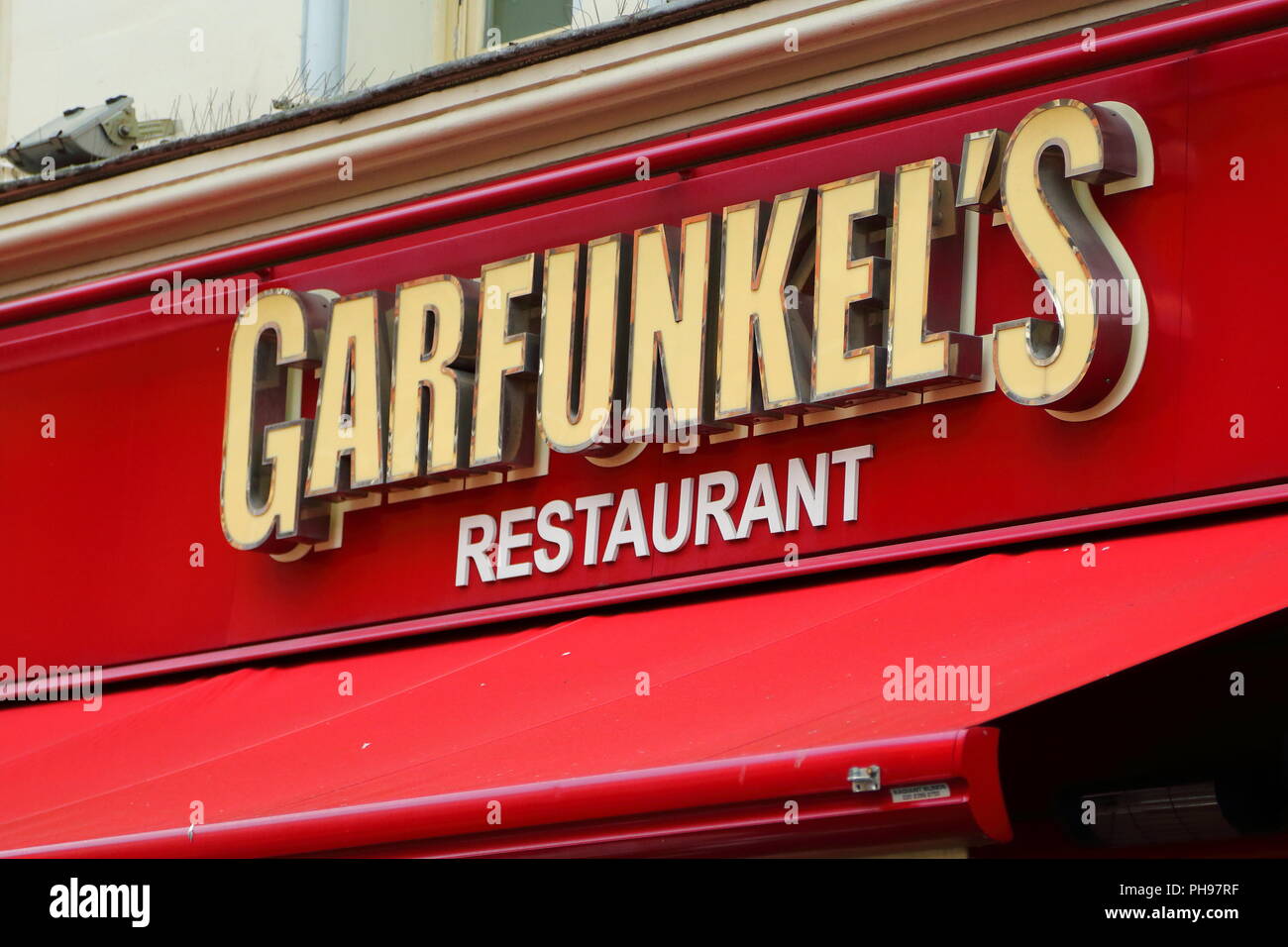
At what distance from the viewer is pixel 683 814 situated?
5.26m

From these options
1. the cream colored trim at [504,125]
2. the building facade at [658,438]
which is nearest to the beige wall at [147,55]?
the building facade at [658,438]

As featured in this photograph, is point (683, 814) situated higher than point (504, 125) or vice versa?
point (504, 125)

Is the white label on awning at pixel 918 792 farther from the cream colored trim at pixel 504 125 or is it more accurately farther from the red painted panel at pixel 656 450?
the cream colored trim at pixel 504 125

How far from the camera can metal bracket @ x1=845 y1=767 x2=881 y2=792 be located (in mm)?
4945

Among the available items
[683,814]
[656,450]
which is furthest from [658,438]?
[683,814]

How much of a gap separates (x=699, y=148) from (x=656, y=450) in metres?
0.94

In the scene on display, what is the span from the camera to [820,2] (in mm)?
7062

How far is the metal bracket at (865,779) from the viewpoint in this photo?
16.2 feet

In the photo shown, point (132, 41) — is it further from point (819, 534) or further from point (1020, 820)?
point (1020, 820)

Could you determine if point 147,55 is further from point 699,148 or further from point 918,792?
point 918,792

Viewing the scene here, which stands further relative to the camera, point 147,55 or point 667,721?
point 147,55

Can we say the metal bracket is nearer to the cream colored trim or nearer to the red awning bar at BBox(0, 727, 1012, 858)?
the red awning bar at BBox(0, 727, 1012, 858)

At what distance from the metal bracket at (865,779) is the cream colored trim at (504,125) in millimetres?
2678
